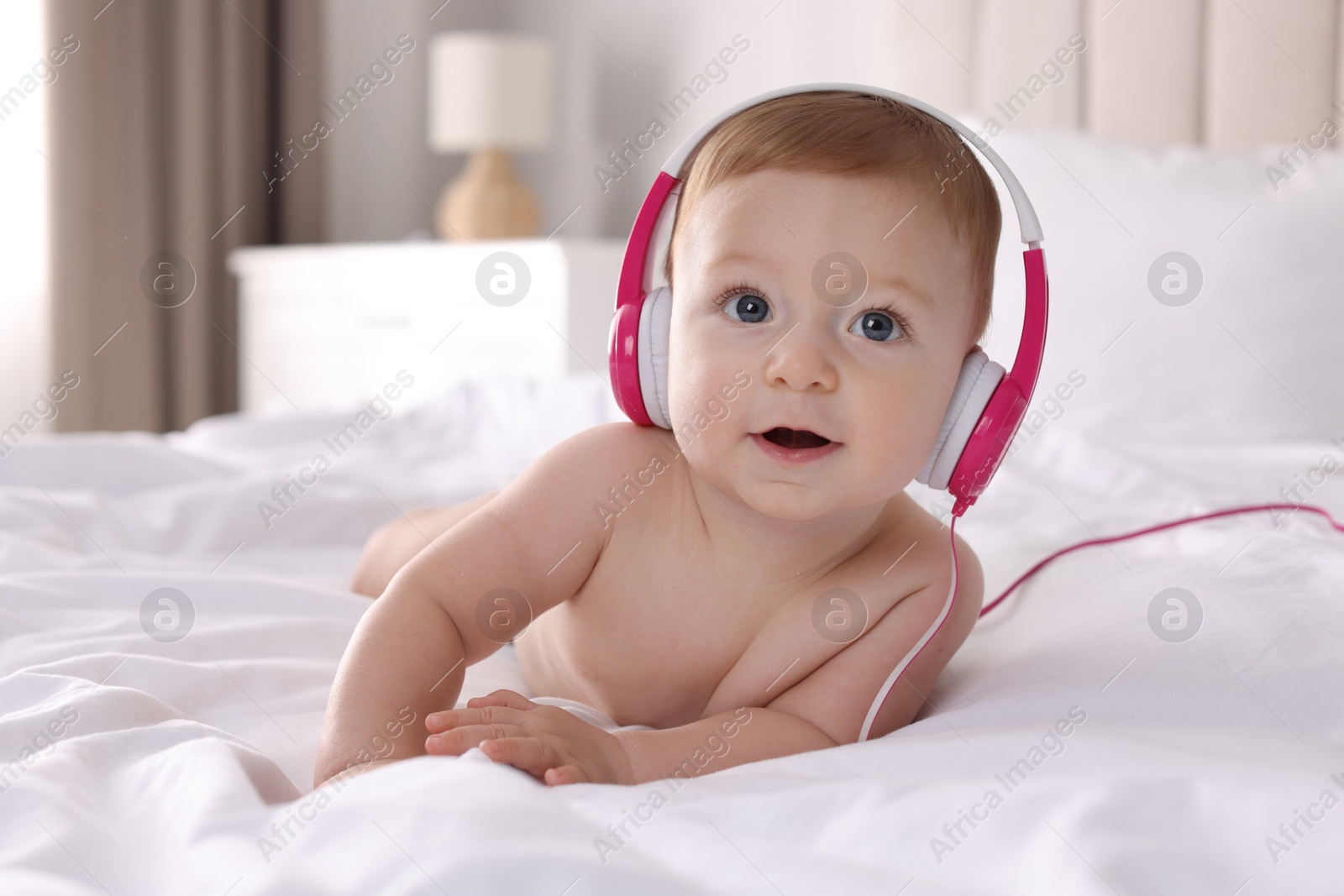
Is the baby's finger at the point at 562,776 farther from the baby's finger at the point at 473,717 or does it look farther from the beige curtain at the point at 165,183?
the beige curtain at the point at 165,183

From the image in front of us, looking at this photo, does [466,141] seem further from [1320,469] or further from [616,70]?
[1320,469]

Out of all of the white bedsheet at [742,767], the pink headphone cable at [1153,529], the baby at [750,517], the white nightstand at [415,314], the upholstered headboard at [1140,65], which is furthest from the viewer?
the white nightstand at [415,314]

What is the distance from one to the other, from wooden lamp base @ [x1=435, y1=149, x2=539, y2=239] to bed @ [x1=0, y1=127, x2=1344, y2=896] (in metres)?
1.48

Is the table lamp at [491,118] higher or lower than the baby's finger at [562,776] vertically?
higher

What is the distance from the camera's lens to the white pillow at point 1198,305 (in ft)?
4.83

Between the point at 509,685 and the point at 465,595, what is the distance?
0.63 ft

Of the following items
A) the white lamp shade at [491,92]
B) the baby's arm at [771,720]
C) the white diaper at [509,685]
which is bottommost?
the white diaper at [509,685]

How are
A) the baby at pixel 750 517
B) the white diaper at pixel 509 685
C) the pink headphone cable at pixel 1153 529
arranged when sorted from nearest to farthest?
the baby at pixel 750 517, the white diaper at pixel 509 685, the pink headphone cable at pixel 1153 529

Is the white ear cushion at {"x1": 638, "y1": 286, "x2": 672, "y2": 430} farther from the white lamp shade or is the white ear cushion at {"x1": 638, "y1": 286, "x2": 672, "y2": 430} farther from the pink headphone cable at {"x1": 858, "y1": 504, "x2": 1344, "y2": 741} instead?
the white lamp shade

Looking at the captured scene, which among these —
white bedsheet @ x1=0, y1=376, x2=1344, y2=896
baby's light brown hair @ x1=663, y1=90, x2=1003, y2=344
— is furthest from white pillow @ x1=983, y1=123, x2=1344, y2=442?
baby's light brown hair @ x1=663, y1=90, x2=1003, y2=344

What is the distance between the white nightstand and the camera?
2605 millimetres

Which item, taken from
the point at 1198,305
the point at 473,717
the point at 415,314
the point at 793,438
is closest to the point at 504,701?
the point at 473,717

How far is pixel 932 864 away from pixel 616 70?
10.2 feet

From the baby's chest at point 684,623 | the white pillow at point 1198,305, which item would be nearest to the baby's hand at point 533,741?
the baby's chest at point 684,623
